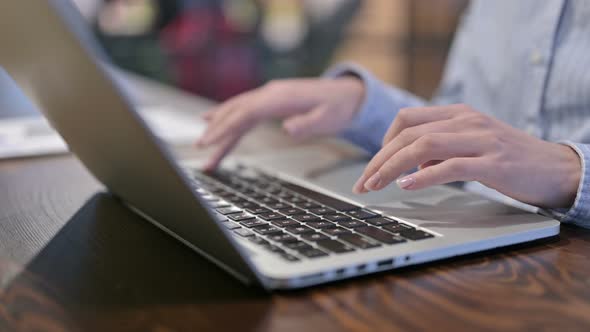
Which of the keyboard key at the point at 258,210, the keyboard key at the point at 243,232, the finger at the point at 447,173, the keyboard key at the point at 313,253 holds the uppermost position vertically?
the finger at the point at 447,173

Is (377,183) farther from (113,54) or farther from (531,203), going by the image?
(113,54)

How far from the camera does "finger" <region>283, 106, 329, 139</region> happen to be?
0.72 metres

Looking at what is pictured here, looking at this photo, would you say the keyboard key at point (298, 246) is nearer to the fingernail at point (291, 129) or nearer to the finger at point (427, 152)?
the finger at point (427, 152)

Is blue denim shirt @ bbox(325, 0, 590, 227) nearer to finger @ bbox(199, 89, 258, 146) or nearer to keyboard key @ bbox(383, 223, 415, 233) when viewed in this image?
finger @ bbox(199, 89, 258, 146)

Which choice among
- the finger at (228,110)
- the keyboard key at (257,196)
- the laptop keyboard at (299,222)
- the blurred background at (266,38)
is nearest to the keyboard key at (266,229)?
the laptop keyboard at (299,222)

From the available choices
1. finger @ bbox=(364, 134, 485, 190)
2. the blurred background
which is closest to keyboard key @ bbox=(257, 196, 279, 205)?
finger @ bbox=(364, 134, 485, 190)

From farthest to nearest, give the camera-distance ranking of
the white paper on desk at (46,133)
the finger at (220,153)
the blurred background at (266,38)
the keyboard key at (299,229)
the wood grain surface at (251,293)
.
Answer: the blurred background at (266,38), the white paper on desk at (46,133), the finger at (220,153), the keyboard key at (299,229), the wood grain surface at (251,293)

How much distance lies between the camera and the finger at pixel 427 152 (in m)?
0.45

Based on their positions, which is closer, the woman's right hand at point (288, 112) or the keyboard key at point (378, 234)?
the keyboard key at point (378, 234)

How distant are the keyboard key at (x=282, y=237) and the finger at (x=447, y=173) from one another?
9 centimetres

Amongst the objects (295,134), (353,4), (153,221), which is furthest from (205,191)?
(353,4)

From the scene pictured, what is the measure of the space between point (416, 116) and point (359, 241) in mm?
138

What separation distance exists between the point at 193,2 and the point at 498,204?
8.16 ft

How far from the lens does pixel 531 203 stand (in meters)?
0.48
